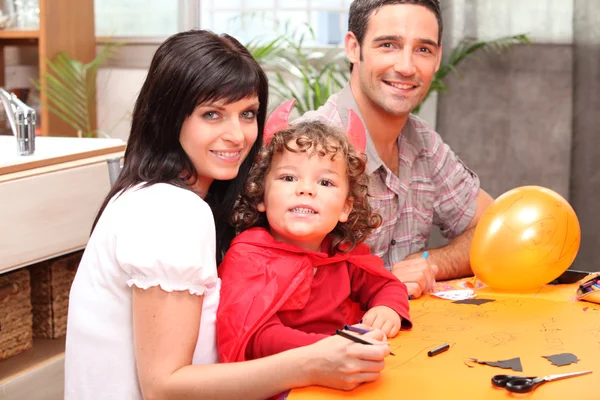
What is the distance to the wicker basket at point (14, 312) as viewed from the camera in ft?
7.30

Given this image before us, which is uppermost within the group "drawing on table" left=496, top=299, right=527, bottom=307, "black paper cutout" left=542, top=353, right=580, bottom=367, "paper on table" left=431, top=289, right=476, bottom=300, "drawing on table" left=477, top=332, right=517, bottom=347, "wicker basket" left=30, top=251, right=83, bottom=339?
"black paper cutout" left=542, top=353, right=580, bottom=367

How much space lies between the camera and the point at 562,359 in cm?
134

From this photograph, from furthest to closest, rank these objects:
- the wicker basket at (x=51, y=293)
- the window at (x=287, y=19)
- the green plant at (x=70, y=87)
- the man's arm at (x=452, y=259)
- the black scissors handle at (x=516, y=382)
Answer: the window at (x=287, y=19) < the green plant at (x=70, y=87) < the wicker basket at (x=51, y=293) < the man's arm at (x=452, y=259) < the black scissors handle at (x=516, y=382)

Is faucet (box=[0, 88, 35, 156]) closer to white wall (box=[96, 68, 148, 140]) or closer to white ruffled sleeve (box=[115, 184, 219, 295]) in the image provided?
white ruffled sleeve (box=[115, 184, 219, 295])

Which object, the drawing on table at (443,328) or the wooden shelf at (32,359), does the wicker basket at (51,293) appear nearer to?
the wooden shelf at (32,359)

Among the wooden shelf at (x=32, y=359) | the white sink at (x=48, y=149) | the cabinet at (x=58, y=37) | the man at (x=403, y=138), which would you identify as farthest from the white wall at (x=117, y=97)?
the man at (x=403, y=138)

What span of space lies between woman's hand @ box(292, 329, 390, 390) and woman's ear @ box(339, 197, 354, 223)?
395mm

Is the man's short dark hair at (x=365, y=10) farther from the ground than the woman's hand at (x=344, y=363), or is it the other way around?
the man's short dark hair at (x=365, y=10)

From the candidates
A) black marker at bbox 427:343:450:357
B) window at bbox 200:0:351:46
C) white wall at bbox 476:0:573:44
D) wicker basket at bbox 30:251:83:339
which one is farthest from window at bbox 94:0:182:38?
black marker at bbox 427:343:450:357

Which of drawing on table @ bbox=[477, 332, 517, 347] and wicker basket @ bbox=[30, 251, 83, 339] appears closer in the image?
drawing on table @ bbox=[477, 332, 517, 347]

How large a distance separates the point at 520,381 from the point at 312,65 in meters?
2.64

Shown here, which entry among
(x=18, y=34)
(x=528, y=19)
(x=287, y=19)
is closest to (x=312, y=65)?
(x=287, y=19)

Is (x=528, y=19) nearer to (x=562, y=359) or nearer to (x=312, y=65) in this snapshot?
(x=312, y=65)

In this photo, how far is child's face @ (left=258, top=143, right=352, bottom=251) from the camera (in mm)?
1489
